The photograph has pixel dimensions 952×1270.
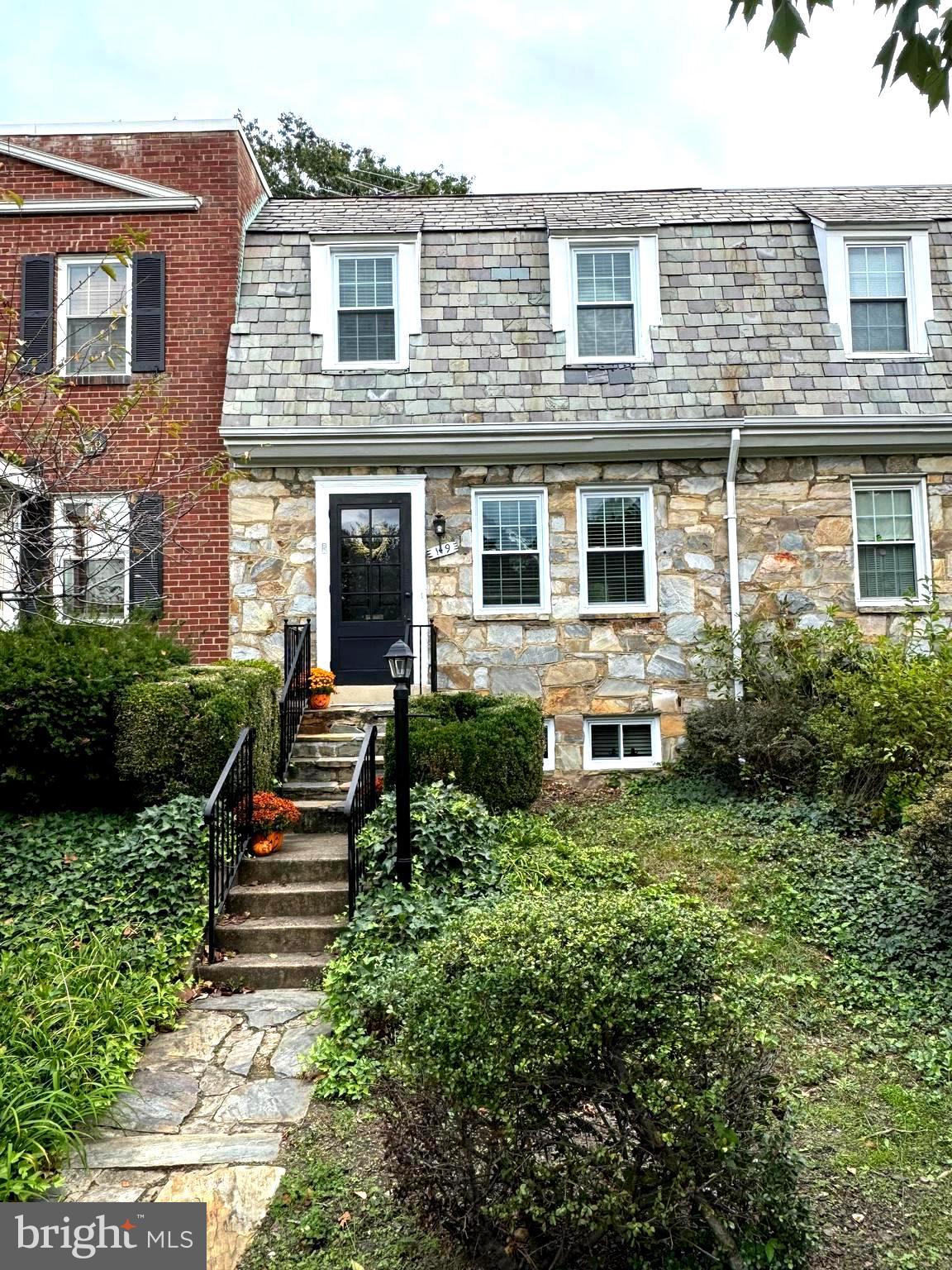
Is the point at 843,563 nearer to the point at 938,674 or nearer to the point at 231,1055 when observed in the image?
the point at 938,674

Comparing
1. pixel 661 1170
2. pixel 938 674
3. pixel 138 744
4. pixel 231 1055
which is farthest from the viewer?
pixel 938 674

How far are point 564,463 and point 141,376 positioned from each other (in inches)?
182

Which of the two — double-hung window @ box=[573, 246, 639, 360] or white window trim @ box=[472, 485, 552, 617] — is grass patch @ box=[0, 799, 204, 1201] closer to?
white window trim @ box=[472, 485, 552, 617]

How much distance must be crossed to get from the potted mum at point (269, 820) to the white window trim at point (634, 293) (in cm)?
577

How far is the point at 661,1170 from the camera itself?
3225 mm

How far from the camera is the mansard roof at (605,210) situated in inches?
446

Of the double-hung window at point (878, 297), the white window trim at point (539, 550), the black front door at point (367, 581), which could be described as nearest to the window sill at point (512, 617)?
the white window trim at point (539, 550)

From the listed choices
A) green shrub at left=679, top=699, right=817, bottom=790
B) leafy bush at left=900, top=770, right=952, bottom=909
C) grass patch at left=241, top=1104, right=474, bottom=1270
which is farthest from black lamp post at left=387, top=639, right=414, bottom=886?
green shrub at left=679, top=699, right=817, bottom=790

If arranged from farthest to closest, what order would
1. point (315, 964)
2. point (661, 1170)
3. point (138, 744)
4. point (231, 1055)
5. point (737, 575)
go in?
point (737, 575), point (138, 744), point (315, 964), point (231, 1055), point (661, 1170)

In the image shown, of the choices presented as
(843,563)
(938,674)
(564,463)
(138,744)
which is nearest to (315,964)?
(138,744)

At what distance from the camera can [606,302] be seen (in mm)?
11086

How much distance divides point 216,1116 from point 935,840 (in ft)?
13.2

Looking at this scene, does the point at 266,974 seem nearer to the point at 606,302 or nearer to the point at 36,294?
the point at 606,302

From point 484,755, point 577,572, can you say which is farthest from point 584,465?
point 484,755
